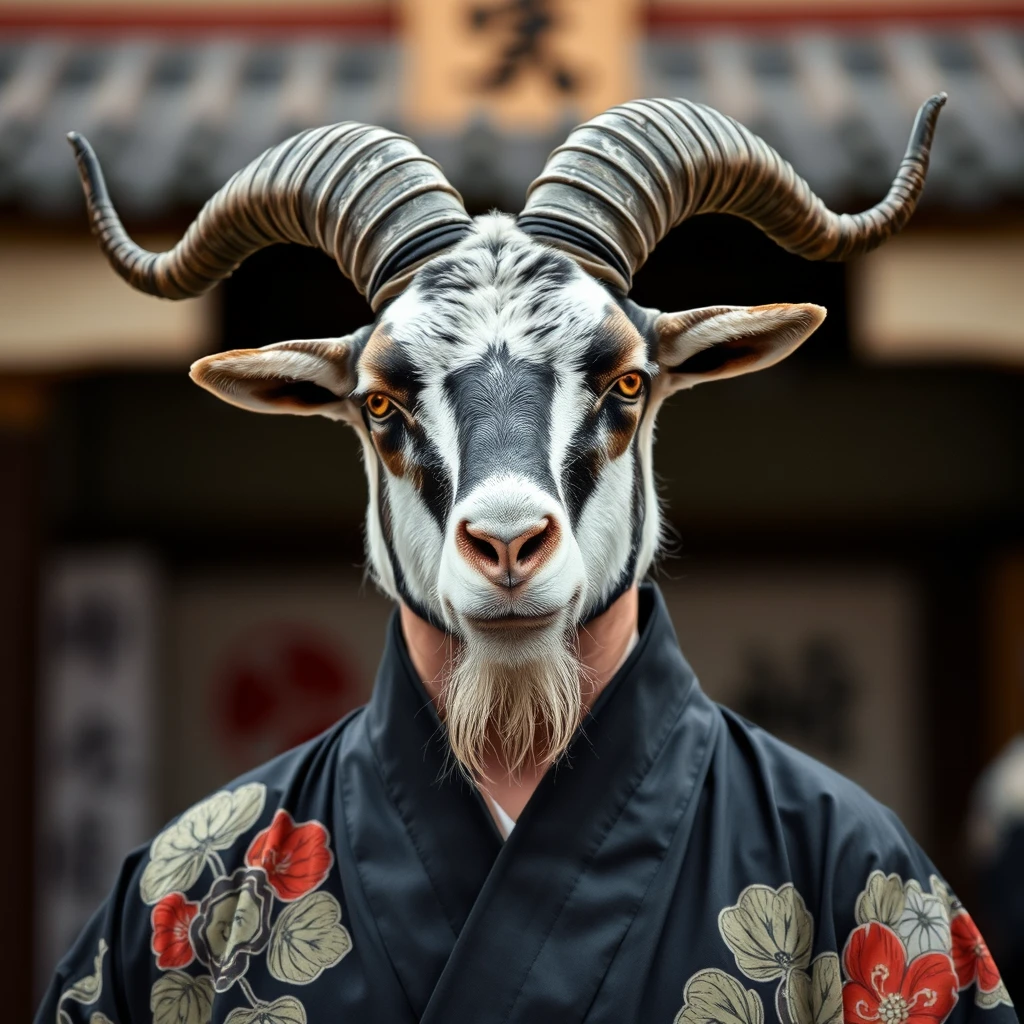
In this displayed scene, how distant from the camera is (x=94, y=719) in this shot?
7.76 m

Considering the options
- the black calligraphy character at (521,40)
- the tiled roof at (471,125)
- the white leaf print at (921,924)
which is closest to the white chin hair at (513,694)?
the white leaf print at (921,924)

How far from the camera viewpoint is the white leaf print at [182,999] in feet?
9.14

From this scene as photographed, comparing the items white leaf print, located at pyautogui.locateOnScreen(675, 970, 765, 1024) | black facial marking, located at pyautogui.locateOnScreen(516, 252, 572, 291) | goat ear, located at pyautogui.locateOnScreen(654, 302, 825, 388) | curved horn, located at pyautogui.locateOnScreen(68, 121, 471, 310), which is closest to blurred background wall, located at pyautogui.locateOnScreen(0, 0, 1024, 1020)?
curved horn, located at pyautogui.locateOnScreen(68, 121, 471, 310)

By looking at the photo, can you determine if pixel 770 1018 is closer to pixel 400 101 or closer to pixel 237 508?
pixel 400 101

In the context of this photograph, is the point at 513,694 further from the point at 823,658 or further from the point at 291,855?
the point at 823,658

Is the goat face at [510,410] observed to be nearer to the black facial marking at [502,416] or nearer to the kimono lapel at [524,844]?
the black facial marking at [502,416]

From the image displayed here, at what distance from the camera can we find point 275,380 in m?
2.94

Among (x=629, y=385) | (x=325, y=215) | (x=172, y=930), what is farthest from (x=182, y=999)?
(x=325, y=215)

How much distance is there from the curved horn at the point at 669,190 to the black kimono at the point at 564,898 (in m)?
0.76

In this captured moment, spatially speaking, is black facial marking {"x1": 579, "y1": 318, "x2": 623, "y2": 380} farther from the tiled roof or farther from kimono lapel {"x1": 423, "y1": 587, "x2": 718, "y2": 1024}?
the tiled roof

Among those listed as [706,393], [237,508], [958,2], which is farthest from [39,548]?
[958,2]

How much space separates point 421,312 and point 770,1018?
1399 mm

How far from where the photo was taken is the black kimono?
2545mm

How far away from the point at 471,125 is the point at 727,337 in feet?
10.9
